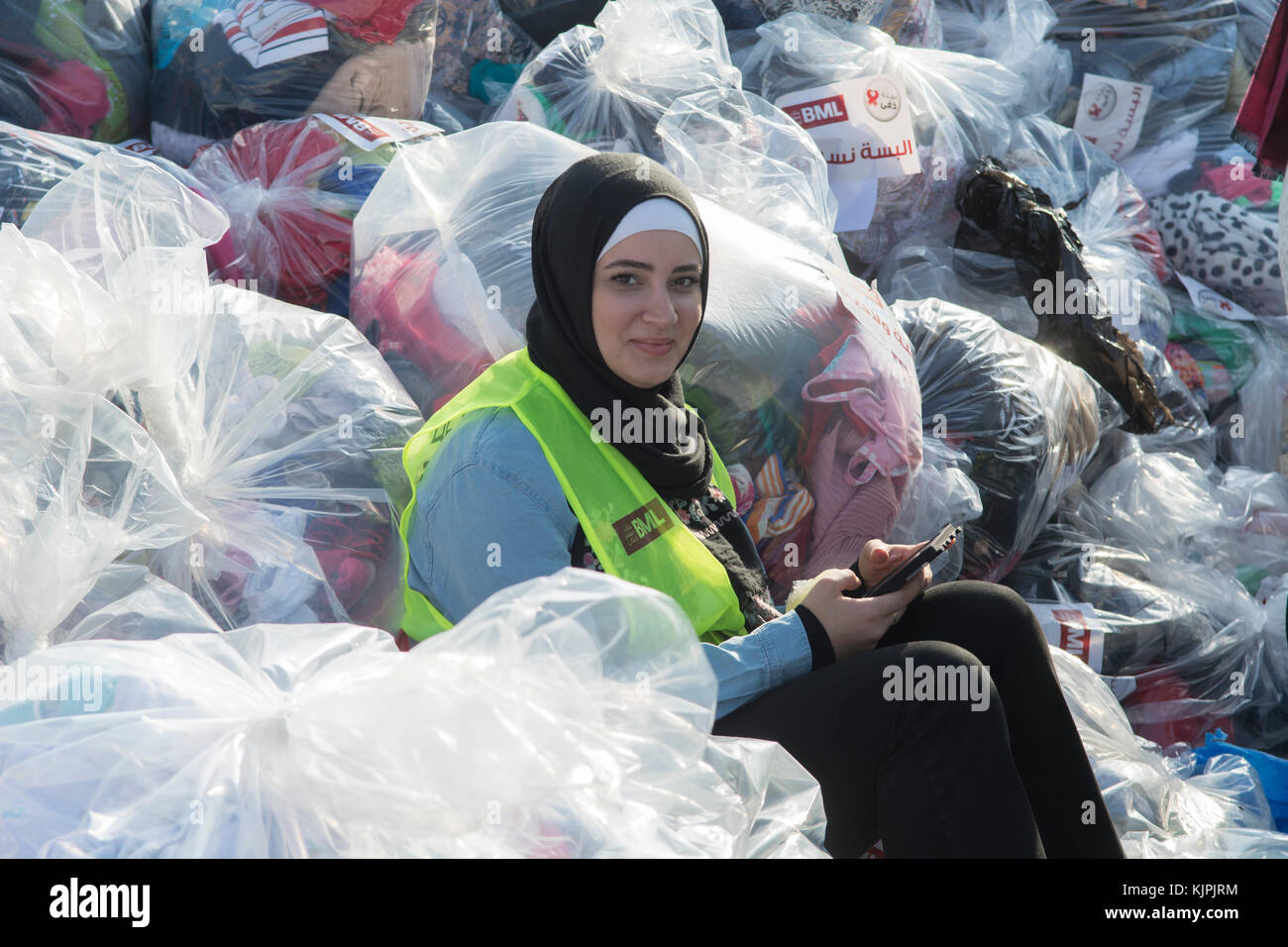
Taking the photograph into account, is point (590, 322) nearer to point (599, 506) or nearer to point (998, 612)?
point (599, 506)

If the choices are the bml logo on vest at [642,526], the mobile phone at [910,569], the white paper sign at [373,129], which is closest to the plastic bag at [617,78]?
the white paper sign at [373,129]

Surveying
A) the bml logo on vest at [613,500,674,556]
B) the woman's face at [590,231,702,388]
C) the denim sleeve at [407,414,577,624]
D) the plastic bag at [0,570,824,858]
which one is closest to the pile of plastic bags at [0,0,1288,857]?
the plastic bag at [0,570,824,858]

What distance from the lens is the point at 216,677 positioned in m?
1.16

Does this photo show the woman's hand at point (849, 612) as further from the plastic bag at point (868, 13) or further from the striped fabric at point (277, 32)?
the plastic bag at point (868, 13)

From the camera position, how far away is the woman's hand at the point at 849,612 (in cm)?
161

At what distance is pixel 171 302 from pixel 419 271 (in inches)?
18.6

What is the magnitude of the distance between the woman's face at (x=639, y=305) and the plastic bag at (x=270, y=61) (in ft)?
3.63

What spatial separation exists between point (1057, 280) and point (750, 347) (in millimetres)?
1077

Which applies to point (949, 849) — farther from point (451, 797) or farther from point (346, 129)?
point (346, 129)

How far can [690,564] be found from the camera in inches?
65.6

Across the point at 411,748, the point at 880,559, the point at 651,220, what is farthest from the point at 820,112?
the point at 411,748

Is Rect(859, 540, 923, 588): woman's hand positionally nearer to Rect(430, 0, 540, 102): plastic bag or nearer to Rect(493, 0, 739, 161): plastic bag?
Rect(493, 0, 739, 161): plastic bag

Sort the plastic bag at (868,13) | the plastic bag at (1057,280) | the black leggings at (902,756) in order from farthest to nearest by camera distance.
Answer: the plastic bag at (868,13) < the plastic bag at (1057,280) < the black leggings at (902,756)

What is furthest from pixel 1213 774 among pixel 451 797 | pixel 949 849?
pixel 451 797
